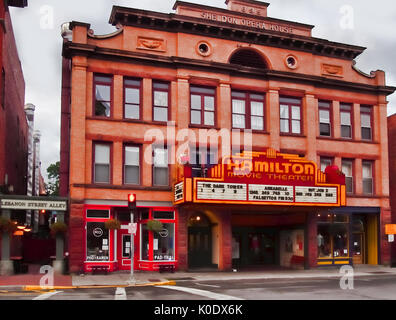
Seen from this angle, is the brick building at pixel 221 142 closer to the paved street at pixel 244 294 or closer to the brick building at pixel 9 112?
the brick building at pixel 9 112

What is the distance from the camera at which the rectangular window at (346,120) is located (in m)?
37.2

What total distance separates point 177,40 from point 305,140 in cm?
1042

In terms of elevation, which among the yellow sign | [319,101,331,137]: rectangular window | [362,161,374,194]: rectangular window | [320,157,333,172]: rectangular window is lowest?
the yellow sign

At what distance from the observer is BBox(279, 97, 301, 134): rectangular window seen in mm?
35469

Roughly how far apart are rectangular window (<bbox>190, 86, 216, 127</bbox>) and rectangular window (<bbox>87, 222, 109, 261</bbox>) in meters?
8.37

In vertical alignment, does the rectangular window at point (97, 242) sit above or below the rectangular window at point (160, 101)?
below

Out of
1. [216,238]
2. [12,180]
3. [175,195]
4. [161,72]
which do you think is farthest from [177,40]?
[12,180]

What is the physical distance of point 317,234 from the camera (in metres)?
35.1

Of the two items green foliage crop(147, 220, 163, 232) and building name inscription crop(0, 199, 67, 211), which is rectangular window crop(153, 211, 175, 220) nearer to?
green foliage crop(147, 220, 163, 232)

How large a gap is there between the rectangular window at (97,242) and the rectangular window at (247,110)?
33.7 feet

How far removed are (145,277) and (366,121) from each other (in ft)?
64.3

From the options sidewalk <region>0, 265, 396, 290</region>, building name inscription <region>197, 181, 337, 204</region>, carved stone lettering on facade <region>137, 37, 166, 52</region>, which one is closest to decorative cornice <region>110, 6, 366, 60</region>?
carved stone lettering on facade <region>137, 37, 166, 52</region>
